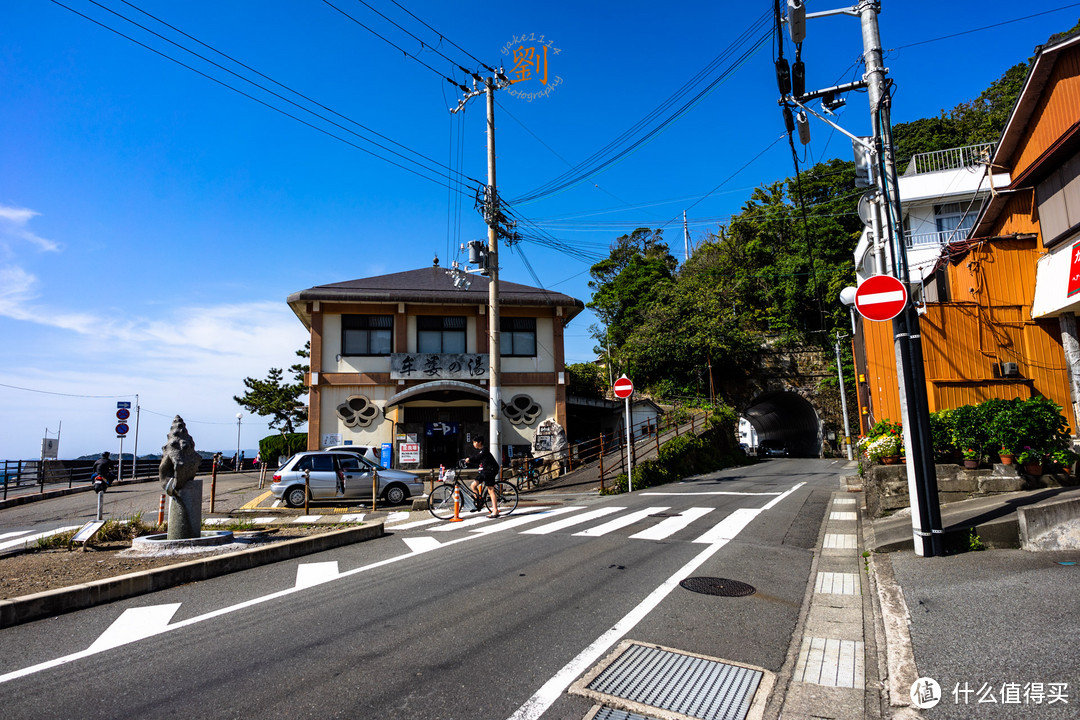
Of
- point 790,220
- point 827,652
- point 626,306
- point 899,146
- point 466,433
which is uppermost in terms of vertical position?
point 899,146

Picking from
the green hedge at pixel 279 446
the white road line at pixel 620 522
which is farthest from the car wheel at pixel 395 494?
the green hedge at pixel 279 446

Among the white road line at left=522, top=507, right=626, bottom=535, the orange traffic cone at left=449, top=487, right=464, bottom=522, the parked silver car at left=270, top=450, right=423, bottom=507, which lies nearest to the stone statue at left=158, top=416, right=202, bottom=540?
the orange traffic cone at left=449, top=487, right=464, bottom=522

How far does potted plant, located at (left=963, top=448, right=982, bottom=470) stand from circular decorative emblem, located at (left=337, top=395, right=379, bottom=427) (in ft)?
66.6

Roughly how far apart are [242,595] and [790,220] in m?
39.6

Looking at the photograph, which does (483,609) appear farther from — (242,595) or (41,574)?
(41,574)

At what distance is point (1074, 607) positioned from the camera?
4438 mm

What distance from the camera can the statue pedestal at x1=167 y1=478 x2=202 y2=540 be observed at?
8.15 meters

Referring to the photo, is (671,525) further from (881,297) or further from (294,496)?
(294,496)

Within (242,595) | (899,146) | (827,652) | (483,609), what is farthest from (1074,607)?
(899,146)

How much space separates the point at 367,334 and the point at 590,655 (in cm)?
2217

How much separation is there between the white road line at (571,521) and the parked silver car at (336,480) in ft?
19.1

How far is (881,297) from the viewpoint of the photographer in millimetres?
6711

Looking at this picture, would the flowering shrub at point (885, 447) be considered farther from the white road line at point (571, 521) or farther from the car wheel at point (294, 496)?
the car wheel at point (294, 496)

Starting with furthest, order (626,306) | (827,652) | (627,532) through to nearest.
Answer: (626,306) → (627,532) → (827,652)
